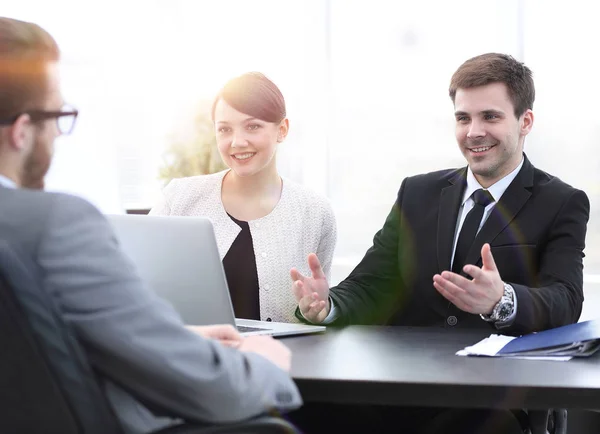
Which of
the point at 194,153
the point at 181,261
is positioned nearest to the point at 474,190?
the point at 181,261

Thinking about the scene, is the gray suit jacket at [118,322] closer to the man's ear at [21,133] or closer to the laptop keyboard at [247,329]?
the man's ear at [21,133]

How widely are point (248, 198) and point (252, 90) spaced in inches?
15.9

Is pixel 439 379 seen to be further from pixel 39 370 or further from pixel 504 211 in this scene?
pixel 504 211

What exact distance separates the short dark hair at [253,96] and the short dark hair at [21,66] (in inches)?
59.2

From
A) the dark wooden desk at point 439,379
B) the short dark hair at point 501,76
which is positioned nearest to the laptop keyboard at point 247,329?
the dark wooden desk at point 439,379

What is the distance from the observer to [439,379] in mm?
1381

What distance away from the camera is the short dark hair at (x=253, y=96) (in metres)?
2.71

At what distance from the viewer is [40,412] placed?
1.03 m

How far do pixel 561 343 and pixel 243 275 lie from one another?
1287 millimetres

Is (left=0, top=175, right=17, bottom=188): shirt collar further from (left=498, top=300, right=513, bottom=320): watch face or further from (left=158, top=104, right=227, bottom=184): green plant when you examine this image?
(left=158, top=104, right=227, bottom=184): green plant

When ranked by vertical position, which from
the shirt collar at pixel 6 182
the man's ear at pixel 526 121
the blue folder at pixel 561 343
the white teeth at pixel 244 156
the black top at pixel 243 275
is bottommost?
the black top at pixel 243 275

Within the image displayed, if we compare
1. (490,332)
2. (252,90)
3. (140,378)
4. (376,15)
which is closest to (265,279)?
(252,90)

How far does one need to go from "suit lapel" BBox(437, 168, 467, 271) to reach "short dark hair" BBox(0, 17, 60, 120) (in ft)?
4.90

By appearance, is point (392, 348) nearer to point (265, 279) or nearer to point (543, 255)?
point (543, 255)
